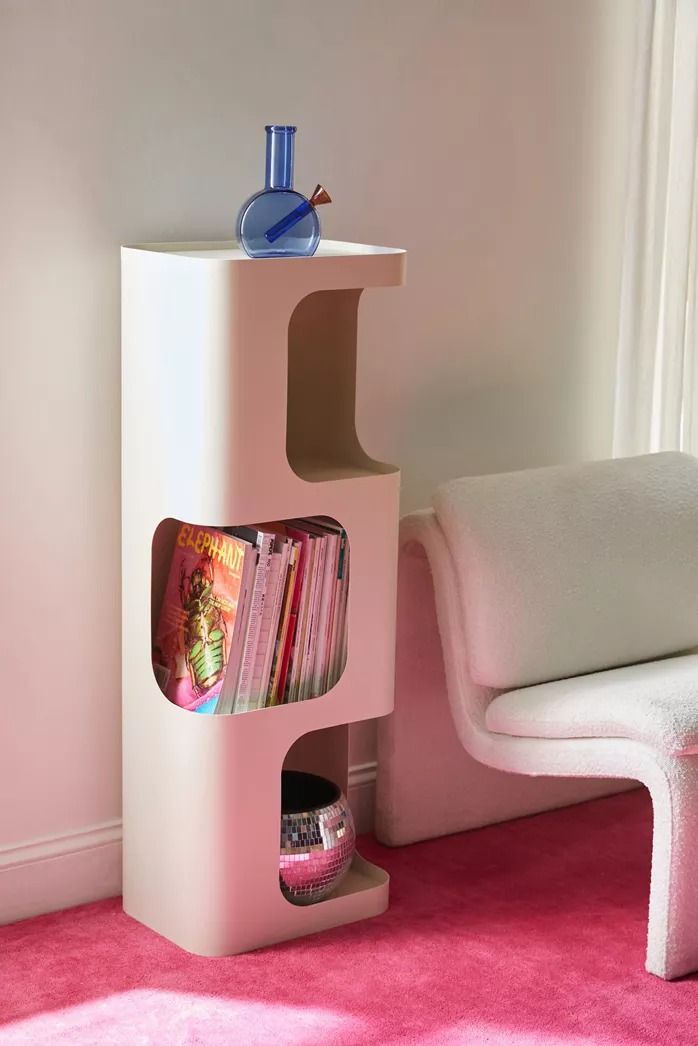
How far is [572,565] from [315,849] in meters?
0.69

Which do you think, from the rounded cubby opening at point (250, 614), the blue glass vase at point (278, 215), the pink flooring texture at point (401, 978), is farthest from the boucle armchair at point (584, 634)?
the blue glass vase at point (278, 215)

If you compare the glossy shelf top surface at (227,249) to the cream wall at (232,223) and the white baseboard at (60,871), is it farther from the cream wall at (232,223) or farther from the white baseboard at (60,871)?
the white baseboard at (60,871)

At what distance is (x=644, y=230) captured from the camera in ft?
9.85

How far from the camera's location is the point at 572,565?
8.66 ft

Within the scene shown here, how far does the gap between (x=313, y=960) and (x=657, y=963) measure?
0.54m

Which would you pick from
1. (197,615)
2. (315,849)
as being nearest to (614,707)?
(315,849)

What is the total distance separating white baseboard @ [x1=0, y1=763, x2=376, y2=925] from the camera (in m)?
2.45

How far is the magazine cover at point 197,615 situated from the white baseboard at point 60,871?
0.35 metres

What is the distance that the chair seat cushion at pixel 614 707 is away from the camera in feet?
7.43

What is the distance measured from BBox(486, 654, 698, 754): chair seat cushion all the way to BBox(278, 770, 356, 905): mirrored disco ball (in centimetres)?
31

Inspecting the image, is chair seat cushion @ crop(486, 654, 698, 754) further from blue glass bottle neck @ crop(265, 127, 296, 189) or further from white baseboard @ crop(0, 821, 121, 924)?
blue glass bottle neck @ crop(265, 127, 296, 189)

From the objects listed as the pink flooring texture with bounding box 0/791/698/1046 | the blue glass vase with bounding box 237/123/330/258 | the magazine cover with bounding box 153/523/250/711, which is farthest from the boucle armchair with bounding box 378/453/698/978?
the blue glass vase with bounding box 237/123/330/258

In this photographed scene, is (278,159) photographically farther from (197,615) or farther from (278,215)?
(197,615)

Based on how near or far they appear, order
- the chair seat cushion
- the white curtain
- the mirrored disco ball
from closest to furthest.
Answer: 1. the chair seat cushion
2. the mirrored disco ball
3. the white curtain
